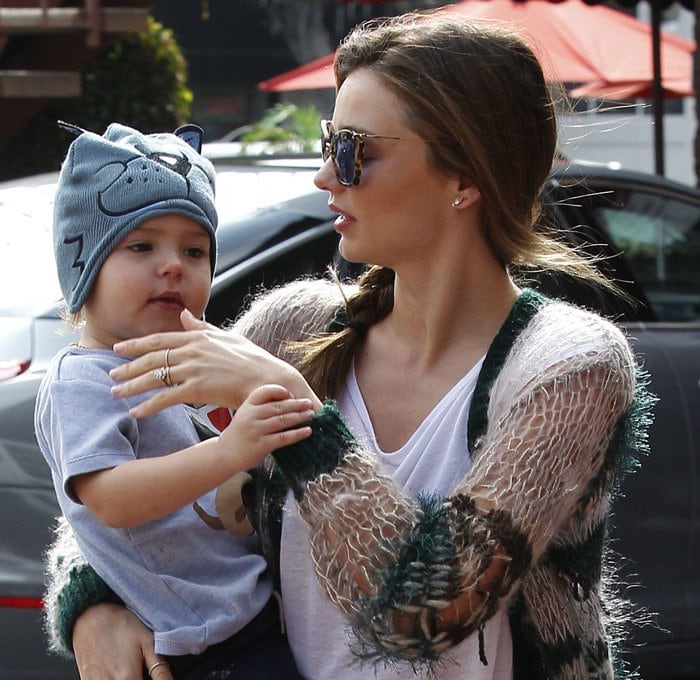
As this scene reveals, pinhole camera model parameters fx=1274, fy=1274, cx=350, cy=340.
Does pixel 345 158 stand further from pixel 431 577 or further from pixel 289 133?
pixel 289 133

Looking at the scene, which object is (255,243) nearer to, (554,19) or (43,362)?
(43,362)

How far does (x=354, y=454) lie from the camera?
1.83 metres

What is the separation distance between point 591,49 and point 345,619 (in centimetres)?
893

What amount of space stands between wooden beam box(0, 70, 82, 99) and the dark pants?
5.85m

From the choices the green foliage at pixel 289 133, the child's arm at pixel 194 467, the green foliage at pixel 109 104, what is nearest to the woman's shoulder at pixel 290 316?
the child's arm at pixel 194 467

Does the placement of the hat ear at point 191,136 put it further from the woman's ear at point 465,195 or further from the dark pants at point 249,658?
the dark pants at point 249,658

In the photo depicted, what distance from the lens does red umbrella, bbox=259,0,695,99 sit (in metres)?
9.79

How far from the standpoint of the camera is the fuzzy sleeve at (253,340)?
81.5 inches

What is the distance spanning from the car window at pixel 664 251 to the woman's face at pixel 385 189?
3.34 metres

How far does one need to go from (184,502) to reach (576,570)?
625mm

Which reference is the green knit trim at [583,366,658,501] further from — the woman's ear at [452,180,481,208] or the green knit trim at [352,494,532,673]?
the woman's ear at [452,180,481,208]

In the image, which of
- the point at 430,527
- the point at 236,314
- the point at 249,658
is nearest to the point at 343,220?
the point at 430,527

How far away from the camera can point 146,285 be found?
205cm

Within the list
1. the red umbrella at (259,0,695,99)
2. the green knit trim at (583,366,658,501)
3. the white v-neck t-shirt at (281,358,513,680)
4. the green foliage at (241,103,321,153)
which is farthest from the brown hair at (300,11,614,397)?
the green foliage at (241,103,321,153)
